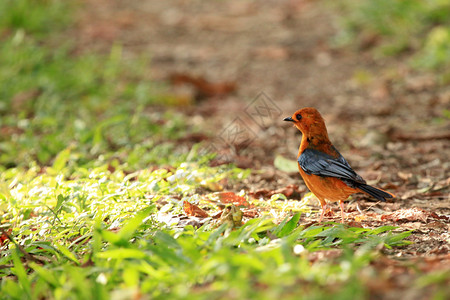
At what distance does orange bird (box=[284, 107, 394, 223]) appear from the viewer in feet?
10.7

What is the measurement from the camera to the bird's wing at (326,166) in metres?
3.26

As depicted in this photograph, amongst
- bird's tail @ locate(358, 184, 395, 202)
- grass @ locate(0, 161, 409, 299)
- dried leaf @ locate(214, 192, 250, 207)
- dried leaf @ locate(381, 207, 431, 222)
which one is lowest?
dried leaf @ locate(381, 207, 431, 222)

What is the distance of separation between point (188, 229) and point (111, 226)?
514 millimetres

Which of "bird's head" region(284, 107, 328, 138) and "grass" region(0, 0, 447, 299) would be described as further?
"bird's head" region(284, 107, 328, 138)

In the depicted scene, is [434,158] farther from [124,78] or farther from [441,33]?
[124,78]

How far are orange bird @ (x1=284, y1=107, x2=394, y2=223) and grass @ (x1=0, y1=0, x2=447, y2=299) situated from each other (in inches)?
8.3

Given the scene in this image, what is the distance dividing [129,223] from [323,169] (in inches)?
55.5

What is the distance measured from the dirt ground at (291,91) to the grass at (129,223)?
393mm

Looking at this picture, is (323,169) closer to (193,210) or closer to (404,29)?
(193,210)

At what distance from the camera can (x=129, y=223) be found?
2.65m

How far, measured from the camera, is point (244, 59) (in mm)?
9000

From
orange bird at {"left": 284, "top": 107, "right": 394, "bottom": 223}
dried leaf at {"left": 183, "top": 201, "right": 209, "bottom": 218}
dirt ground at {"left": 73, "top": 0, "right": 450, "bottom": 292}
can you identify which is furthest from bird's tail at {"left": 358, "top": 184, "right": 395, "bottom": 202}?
dried leaf at {"left": 183, "top": 201, "right": 209, "bottom": 218}

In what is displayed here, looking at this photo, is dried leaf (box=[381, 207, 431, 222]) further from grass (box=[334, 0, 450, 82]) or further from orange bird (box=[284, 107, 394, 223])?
grass (box=[334, 0, 450, 82])

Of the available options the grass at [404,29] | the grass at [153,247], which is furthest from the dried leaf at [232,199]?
the grass at [404,29]
